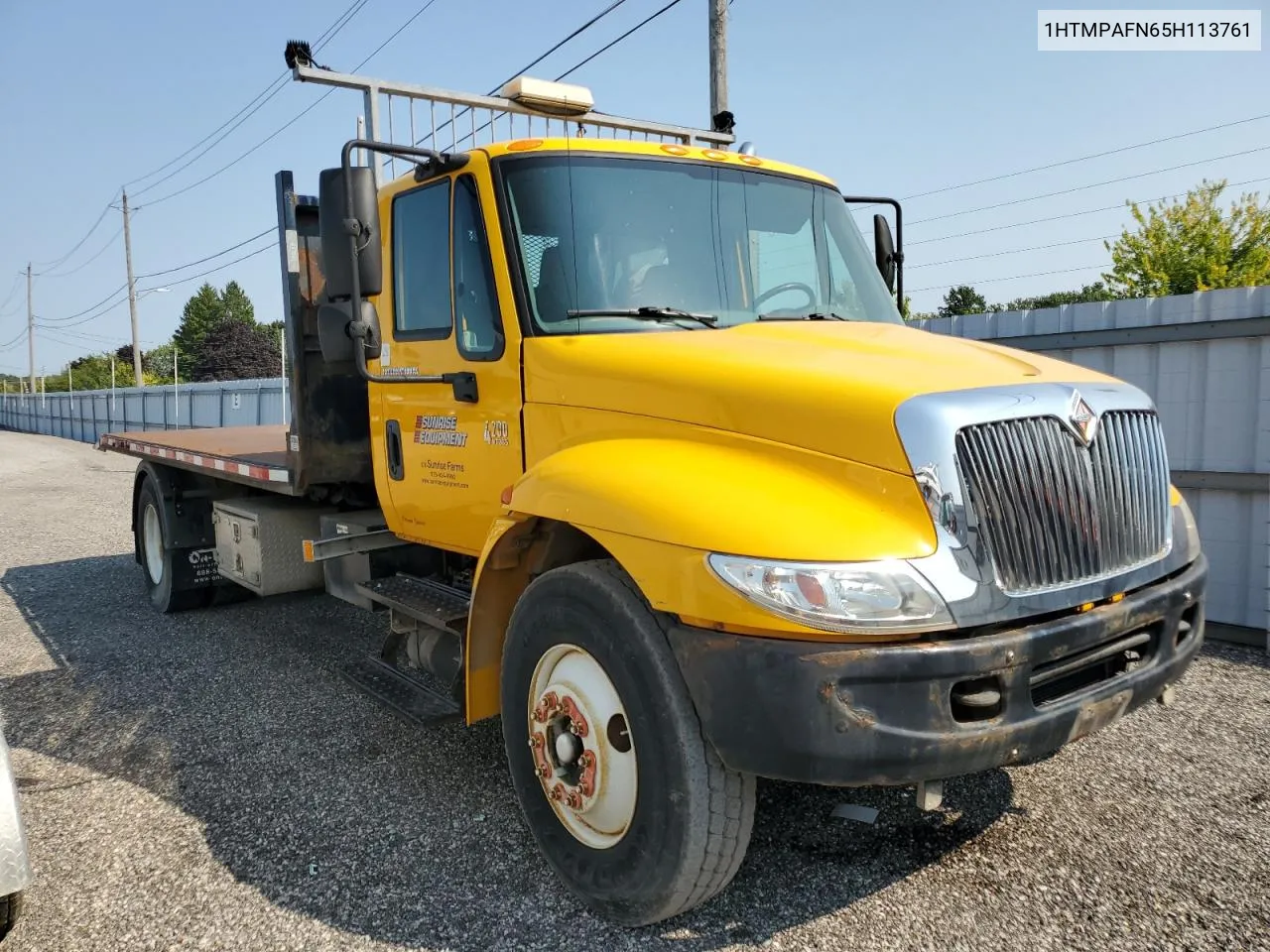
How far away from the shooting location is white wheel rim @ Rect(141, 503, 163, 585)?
7.32 m

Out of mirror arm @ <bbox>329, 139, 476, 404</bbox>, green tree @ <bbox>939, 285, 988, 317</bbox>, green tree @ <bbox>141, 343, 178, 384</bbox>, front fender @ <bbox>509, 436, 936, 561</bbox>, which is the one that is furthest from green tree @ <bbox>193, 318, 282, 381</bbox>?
front fender @ <bbox>509, 436, 936, 561</bbox>

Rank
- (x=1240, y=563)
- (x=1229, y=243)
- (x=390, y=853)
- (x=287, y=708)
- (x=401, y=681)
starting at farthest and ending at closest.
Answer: (x=1229, y=243)
(x=1240, y=563)
(x=287, y=708)
(x=401, y=681)
(x=390, y=853)

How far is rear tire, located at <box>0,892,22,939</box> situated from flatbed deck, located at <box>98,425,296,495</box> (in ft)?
8.71

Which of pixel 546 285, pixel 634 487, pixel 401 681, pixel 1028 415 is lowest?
pixel 401 681

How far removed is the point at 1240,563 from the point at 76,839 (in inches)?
252

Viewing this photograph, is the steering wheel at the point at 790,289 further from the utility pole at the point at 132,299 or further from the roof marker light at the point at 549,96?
the utility pole at the point at 132,299

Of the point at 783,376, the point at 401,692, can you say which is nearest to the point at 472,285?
the point at 783,376

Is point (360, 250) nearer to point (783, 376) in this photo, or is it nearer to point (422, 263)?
point (422, 263)

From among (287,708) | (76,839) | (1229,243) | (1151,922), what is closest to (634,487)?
(1151,922)

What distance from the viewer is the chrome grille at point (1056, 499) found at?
254cm

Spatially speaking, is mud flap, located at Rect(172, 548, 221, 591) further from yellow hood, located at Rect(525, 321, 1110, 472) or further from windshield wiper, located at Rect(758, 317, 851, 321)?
windshield wiper, located at Rect(758, 317, 851, 321)

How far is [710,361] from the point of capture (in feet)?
9.73

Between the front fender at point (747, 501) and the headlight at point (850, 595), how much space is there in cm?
4

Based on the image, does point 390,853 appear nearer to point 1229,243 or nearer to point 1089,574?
point 1089,574
